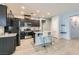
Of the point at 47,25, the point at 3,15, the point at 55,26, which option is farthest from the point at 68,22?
the point at 3,15

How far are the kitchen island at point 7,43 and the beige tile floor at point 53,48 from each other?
0.24 m

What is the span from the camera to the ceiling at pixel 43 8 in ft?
12.4

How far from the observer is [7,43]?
4.08 m

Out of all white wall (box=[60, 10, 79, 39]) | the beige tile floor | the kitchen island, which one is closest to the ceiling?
white wall (box=[60, 10, 79, 39])

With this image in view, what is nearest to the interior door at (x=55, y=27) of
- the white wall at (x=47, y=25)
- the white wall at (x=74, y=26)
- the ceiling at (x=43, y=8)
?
the white wall at (x=47, y=25)

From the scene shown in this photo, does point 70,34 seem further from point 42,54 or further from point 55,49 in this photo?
point 42,54

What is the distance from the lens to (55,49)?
4.10m

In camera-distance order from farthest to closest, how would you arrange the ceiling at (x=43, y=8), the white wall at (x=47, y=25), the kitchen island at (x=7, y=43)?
the white wall at (x=47, y=25), the kitchen island at (x=7, y=43), the ceiling at (x=43, y=8)

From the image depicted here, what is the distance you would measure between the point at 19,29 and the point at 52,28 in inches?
46.1

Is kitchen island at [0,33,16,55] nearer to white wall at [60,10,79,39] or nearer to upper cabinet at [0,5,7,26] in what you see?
upper cabinet at [0,5,7,26]

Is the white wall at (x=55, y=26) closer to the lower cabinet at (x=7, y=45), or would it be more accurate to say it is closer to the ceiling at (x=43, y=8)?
the ceiling at (x=43, y=8)

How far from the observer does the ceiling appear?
149 inches

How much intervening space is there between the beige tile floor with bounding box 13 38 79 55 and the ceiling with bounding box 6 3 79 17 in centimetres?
101
